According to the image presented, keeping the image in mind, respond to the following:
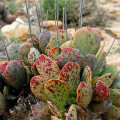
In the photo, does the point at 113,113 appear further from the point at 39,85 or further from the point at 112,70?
the point at 39,85

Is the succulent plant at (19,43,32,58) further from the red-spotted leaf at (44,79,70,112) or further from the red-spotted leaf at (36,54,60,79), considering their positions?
the red-spotted leaf at (44,79,70,112)

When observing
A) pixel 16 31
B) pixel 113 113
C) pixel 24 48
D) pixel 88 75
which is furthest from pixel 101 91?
pixel 16 31

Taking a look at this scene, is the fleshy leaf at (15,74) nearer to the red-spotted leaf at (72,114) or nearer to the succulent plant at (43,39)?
the succulent plant at (43,39)

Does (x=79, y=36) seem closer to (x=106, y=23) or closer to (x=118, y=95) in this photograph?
(x=118, y=95)

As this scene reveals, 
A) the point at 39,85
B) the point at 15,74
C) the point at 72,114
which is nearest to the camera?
the point at 72,114

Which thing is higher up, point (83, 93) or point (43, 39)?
point (43, 39)

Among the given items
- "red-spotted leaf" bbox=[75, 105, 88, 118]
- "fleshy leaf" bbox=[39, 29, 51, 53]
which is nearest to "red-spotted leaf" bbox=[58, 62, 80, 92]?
"red-spotted leaf" bbox=[75, 105, 88, 118]
